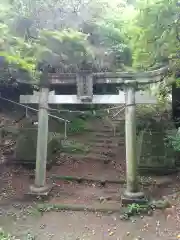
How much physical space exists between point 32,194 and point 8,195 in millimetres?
1112

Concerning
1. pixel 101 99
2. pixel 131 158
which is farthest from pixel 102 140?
pixel 131 158

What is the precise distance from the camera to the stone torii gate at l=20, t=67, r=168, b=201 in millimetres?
8781

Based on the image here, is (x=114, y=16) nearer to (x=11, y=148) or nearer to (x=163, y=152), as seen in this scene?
(x=163, y=152)

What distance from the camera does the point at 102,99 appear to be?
938 centimetres

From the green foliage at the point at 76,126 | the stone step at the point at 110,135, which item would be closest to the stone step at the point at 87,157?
the stone step at the point at 110,135

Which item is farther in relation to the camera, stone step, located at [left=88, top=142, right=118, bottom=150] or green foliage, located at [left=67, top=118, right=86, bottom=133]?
green foliage, located at [left=67, top=118, right=86, bottom=133]

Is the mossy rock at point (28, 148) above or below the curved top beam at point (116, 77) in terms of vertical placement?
below

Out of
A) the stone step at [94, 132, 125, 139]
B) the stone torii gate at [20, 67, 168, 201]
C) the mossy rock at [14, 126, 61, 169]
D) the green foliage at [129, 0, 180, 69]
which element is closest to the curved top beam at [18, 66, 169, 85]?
the stone torii gate at [20, 67, 168, 201]

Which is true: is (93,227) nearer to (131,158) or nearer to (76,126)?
(131,158)

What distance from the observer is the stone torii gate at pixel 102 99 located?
878cm

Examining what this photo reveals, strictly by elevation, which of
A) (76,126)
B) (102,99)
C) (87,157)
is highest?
(102,99)

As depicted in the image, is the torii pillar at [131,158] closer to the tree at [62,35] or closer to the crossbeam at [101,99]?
the crossbeam at [101,99]

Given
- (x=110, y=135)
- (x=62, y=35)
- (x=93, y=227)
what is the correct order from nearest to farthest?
(x=93, y=227), (x=62, y=35), (x=110, y=135)

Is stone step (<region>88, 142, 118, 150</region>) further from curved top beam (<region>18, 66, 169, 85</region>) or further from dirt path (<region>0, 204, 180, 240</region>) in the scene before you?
dirt path (<region>0, 204, 180, 240</region>)
